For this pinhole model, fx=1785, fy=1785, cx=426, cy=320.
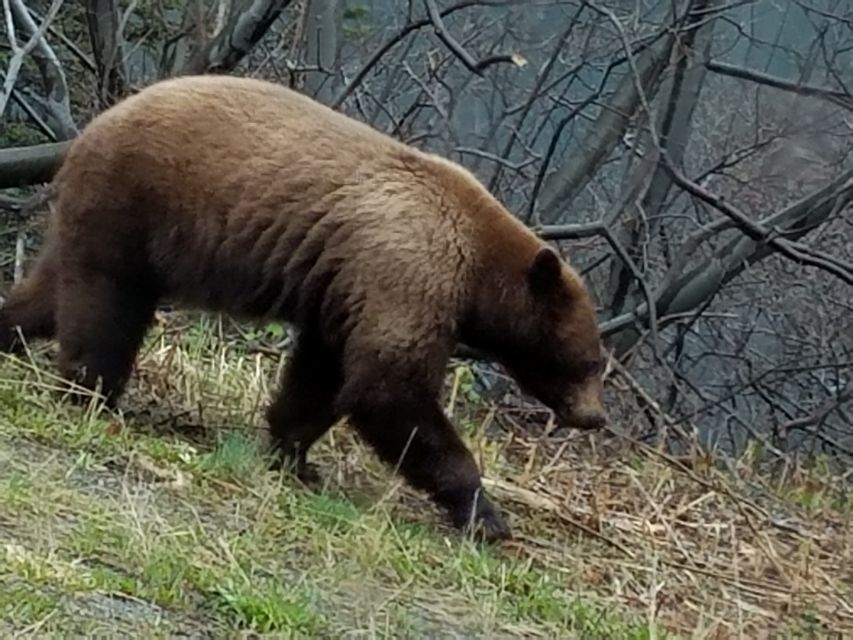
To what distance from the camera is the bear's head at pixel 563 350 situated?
6.95 meters

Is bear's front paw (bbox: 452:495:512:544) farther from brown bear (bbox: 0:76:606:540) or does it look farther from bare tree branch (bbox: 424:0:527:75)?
bare tree branch (bbox: 424:0:527:75)

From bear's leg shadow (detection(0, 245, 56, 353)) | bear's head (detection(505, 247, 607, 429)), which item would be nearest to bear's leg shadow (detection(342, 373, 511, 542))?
bear's head (detection(505, 247, 607, 429))

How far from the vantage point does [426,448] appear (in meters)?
6.61

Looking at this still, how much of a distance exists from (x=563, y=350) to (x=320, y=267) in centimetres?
103

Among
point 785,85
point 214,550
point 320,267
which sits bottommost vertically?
point 214,550

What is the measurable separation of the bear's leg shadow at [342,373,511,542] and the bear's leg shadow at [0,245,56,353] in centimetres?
165

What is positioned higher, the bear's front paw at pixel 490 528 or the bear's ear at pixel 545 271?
the bear's ear at pixel 545 271

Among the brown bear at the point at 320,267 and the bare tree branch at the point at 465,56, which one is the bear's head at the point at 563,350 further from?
the bare tree branch at the point at 465,56

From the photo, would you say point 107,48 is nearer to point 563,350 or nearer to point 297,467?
point 297,467

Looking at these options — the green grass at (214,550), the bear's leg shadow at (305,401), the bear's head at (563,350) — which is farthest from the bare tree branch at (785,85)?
the green grass at (214,550)

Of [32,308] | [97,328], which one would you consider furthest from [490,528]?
[32,308]

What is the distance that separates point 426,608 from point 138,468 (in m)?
1.37

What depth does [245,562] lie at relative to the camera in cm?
517

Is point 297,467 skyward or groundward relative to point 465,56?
groundward
